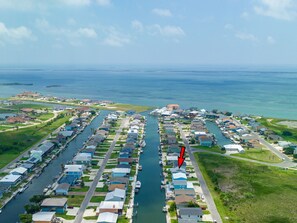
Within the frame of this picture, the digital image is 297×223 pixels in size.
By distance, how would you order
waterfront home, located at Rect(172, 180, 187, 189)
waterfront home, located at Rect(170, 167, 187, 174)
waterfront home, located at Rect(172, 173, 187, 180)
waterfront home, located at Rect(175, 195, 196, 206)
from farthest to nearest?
waterfront home, located at Rect(170, 167, 187, 174) → waterfront home, located at Rect(172, 173, 187, 180) → waterfront home, located at Rect(172, 180, 187, 189) → waterfront home, located at Rect(175, 195, 196, 206)

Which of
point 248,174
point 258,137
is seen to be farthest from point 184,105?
point 248,174

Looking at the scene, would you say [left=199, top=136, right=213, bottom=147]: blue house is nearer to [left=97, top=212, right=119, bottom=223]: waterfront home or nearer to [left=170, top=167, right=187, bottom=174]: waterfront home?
[left=170, top=167, right=187, bottom=174]: waterfront home

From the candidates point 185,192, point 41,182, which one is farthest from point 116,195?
point 41,182

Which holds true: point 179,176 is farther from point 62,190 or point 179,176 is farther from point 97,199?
point 62,190

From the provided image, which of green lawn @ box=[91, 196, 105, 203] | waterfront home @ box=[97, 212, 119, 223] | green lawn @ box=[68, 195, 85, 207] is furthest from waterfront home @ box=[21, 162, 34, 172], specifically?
waterfront home @ box=[97, 212, 119, 223]

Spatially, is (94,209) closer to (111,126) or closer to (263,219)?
(263,219)

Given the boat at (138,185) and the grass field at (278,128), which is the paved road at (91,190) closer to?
the boat at (138,185)
